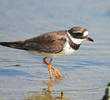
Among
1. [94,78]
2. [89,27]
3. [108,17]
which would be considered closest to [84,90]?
[94,78]

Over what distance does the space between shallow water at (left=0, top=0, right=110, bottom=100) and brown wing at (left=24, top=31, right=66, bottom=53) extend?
499mm

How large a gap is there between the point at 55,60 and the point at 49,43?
1183 millimetres

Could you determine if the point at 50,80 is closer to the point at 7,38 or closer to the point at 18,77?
the point at 18,77

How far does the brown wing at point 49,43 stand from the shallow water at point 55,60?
50cm

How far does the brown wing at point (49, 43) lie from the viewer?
6938 mm

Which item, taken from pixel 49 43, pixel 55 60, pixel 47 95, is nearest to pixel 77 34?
pixel 49 43

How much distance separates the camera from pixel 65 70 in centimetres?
734

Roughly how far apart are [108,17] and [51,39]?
4.94 m

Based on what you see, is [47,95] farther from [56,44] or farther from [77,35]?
[77,35]

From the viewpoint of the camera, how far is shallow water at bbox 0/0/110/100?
5.93 m

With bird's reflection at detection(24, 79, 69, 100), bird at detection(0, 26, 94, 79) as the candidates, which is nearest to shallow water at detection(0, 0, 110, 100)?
bird's reflection at detection(24, 79, 69, 100)

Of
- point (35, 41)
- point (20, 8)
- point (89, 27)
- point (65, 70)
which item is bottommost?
point (65, 70)

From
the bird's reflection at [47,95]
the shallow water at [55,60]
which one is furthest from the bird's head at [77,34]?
the bird's reflection at [47,95]

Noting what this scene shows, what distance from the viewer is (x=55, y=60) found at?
812 centimetres
